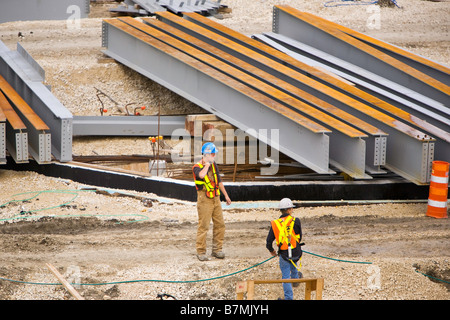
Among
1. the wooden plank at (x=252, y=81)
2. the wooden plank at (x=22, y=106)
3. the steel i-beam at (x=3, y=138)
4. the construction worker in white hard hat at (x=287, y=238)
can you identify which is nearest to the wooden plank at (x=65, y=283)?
the construction worker in white hard hat at (x=287, y=238)

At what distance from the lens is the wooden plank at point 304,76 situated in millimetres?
13648

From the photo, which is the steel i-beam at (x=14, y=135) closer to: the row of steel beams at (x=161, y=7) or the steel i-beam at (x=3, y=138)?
the steel i-beam at (x=3, y=138)

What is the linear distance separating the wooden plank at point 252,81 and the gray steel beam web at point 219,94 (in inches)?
10.2

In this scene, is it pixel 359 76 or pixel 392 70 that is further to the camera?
pixel 359 76

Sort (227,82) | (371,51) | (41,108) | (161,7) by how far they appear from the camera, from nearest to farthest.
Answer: (41,108)
(227,82)
(371,51)
(161,7)

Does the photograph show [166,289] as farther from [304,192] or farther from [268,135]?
[268,135]

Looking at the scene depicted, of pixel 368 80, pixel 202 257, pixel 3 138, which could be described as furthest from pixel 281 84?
pixel 202 257

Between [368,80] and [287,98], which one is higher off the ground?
[368,80]

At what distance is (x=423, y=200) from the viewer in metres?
13.5

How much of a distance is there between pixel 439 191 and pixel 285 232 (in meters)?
4.81

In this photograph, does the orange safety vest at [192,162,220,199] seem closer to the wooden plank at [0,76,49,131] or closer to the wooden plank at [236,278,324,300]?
the wooden plank at [236,278,324,300]

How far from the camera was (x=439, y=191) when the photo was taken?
1245cm

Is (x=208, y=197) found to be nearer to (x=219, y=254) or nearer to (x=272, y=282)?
(x=219, y=254)

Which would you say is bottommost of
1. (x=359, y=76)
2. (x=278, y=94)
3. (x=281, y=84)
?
(x=278, y=94)
